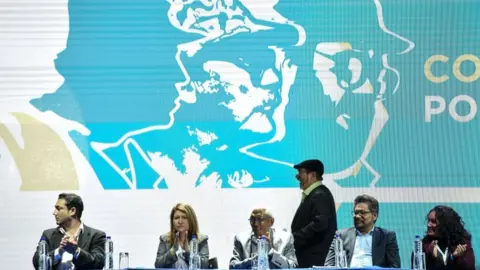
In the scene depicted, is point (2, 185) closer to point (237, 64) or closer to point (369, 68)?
point (237, 64)

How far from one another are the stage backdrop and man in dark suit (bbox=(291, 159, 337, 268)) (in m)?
0.55

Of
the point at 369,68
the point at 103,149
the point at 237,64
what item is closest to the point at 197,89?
the point at 237,64

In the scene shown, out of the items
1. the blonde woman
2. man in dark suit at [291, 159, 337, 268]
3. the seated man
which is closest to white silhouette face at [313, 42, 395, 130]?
man in dark suit at [291, 159, 337, 268]

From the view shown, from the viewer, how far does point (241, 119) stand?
23.4 ft

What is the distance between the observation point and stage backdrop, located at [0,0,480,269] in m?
7.11

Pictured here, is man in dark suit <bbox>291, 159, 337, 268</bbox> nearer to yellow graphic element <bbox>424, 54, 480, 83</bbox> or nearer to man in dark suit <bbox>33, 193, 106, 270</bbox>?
yellow graphic element <bbox>424, 54, 480, 83</bbox>

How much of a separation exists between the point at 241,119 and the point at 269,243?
1.48 m

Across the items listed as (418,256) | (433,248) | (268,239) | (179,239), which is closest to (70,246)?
(179,239)

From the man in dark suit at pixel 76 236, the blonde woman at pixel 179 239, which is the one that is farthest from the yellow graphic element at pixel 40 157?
the blonde woman at pixel 179 239

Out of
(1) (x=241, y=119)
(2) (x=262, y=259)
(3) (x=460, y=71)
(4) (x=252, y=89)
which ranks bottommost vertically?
(2) (x=262, y=259)

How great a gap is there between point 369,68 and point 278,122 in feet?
2.58

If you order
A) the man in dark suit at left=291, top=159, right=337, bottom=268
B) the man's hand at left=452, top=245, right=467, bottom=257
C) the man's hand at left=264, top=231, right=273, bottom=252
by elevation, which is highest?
the man in dark suit at left=291, top=159, right=337, bottom=268

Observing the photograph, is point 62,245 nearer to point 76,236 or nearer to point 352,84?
point 76,236

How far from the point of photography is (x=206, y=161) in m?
7.11
